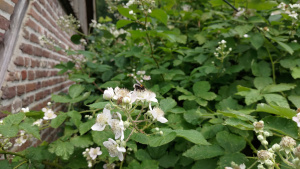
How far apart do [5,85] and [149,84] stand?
1.08 m

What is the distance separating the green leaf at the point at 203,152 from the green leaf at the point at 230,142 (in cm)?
3

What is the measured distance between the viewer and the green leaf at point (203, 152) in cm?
90

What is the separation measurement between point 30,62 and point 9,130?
4.33ft

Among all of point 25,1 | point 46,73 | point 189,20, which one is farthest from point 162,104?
point 46,73

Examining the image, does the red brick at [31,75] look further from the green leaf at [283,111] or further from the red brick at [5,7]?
the green leaf at [283,111]

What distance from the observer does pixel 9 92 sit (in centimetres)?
161

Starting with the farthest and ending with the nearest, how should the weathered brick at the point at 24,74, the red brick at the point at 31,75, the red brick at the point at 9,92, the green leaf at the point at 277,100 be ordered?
1. the red brick at the point at 31,75
2. the weathered brick at the point at 24,74
3. the red brick at the point at 9,92
4. the green leaf at the point at 277,100

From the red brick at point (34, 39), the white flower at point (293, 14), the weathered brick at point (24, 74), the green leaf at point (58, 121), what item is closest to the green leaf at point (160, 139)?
the green leaf at point (58, 121)

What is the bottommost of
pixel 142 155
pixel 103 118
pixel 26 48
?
pixel 142 155

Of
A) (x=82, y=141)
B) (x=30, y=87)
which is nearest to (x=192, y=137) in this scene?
(x=82, y=141)

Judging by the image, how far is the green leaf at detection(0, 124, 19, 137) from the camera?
893 mm

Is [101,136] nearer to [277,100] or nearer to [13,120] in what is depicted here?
[13,120]

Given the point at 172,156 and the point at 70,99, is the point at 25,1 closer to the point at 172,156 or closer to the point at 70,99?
the point at 70,99

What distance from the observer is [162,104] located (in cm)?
108
